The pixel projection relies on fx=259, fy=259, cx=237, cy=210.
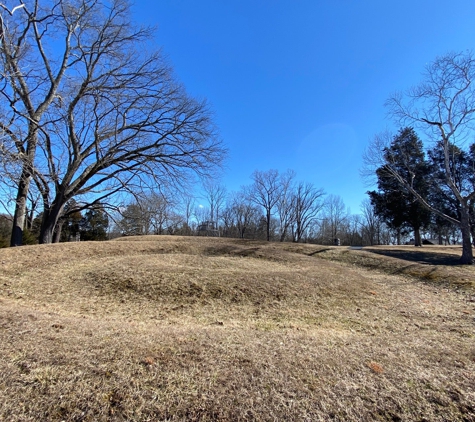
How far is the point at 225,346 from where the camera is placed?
3.51 m

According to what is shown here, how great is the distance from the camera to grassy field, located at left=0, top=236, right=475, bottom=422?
7.46 feet

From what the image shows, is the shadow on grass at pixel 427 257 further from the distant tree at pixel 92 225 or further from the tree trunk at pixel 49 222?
the distant tree at pixel 92 225

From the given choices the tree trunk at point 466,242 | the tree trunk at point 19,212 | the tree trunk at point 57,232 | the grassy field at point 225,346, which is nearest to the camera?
the grassy field at point 225,346

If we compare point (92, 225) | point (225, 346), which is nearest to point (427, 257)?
point (225, 346)

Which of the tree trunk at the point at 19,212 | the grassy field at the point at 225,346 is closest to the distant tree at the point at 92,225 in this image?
the tree trunk at the point at 19,212

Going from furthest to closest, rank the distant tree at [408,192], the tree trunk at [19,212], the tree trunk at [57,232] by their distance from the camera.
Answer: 1. the distant tree at [408,192]
2. the tree trunk at [57,232]
3. the tree trunk at [19,212]

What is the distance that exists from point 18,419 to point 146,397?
0.93m

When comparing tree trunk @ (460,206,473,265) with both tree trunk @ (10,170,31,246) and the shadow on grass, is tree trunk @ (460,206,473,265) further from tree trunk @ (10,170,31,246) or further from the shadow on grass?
tree trunk @ (10,170,31,246)

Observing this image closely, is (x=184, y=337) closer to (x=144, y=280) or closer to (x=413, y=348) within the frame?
(x=413, y=348)

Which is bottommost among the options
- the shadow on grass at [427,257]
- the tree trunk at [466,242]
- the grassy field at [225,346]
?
the grassy field at [225,346]

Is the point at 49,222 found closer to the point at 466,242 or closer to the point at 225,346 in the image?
the point at 225,346

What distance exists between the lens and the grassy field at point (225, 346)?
2273 mm

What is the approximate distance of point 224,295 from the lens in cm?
670

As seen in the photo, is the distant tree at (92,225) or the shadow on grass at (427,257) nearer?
the shadow on grass at (427,257)
